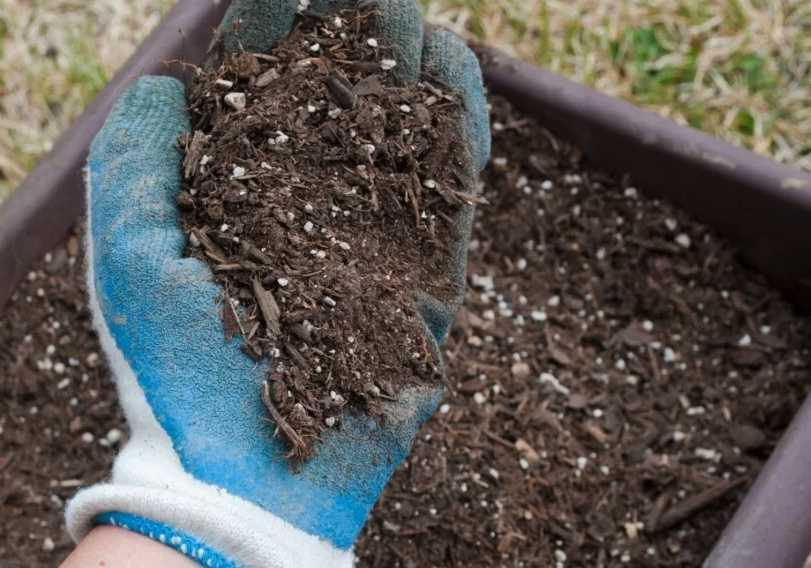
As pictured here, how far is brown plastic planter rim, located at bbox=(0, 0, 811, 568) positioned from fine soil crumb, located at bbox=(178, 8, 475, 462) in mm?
439

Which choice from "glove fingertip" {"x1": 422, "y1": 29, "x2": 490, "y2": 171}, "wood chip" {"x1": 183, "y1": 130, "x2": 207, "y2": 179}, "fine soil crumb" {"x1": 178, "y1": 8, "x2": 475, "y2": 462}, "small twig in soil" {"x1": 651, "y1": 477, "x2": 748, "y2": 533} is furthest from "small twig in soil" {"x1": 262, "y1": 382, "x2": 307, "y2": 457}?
"small twig in soil" {"x1": 651, "y1": 477, "x2": 748, "y2": 533}

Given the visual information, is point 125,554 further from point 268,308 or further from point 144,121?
point 144,121

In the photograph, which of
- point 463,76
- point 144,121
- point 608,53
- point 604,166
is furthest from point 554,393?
point 608,53

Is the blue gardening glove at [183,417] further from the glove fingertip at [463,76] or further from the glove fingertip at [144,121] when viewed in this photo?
the glove fingertip at [463,76]

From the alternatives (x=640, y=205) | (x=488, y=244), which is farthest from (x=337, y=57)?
(x=640, y=205)

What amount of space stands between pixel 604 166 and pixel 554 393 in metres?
0.51

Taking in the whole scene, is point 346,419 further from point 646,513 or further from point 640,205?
point 640,205

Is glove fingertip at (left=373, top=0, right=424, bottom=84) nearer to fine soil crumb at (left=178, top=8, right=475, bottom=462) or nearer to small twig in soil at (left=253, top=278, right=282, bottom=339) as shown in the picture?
fine soil crumb at (left=178, top=8, right=475, bottom=462)

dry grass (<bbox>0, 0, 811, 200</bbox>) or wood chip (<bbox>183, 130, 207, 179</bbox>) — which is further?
dry grass (<bbox>0, 0, 811, 200</bbox>)

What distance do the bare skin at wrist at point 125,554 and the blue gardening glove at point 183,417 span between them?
0.01 meters

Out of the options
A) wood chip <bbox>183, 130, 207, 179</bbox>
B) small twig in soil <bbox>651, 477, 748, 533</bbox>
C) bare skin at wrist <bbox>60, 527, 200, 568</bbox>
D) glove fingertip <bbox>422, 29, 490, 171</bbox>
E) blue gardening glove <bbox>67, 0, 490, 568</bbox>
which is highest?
glove fingertip <bbox>422, 29, 490, 171</bbox>

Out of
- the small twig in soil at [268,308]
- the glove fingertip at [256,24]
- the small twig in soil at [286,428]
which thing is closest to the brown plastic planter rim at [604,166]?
the glove fingertip at [256,24]

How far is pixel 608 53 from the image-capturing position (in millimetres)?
2020

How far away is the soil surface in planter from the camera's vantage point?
4.51 ft
